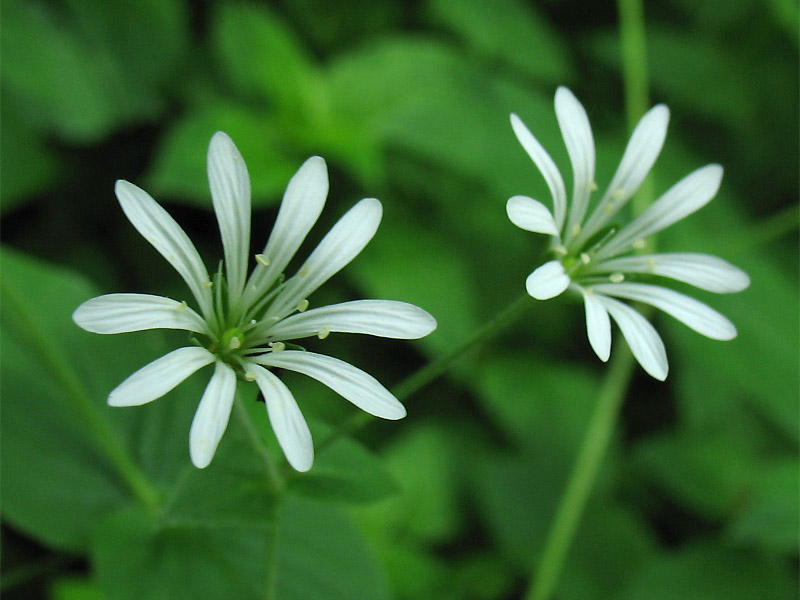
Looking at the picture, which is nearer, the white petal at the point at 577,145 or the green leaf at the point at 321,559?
the white petal at the point at 577,145

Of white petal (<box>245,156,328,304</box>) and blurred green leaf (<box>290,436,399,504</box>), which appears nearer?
white petal (<box>245,156,328,304</box>)

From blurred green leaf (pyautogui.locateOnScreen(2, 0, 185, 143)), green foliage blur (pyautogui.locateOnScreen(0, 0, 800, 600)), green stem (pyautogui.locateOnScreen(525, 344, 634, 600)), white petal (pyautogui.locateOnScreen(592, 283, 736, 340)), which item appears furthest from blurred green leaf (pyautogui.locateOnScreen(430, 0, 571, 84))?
white petal (pyautogui.locateOnScreen(592, 283, 736, 340))

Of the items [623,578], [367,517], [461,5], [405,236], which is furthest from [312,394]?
[461,5]

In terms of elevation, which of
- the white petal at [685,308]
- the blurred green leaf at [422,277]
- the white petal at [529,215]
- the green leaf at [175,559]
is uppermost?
the blurred green leaf at [422,277]

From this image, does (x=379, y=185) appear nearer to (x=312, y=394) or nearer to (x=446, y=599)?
(x=312, y=394)

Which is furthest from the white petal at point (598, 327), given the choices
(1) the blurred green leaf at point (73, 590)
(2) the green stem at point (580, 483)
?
(1) the blurred green leaf at point (73, 590)

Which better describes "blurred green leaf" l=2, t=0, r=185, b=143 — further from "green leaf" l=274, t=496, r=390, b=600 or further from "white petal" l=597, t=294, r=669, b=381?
"white petal" l=597, t=294, r=669, b=381

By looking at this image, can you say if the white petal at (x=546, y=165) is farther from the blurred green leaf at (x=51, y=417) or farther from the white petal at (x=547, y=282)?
the blurred green leaf at (x=51, y=417)
